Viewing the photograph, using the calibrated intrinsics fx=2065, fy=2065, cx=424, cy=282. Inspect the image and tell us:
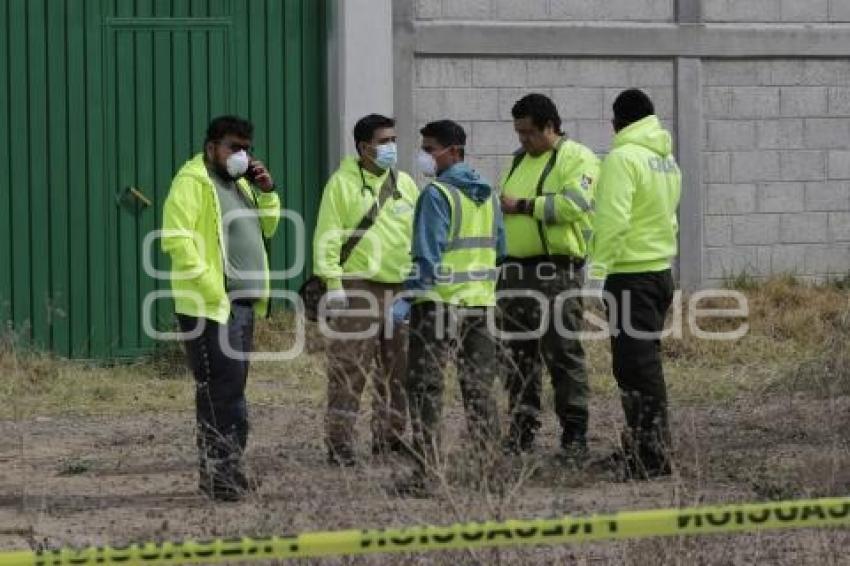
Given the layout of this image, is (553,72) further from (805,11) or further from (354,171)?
(354,171)

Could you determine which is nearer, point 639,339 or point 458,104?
point 639,339

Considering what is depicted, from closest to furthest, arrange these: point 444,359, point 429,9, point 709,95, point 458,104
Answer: point 444,359 → point 429,9 → point 458,104 → point 709,95

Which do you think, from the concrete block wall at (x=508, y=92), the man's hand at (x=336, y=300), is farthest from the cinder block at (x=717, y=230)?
the man's hand at (x=336, y=300)

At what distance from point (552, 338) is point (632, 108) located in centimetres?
127

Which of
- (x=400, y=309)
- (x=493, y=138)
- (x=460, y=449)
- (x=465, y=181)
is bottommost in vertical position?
(x=460, y=449)

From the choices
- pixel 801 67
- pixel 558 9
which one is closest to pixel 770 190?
pixel 801 67

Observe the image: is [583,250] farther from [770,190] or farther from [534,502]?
[770,190]

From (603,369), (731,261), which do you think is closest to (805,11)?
(731,261)

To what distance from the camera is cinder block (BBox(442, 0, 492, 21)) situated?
47.3 ft

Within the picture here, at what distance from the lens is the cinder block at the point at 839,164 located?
52.0 ft

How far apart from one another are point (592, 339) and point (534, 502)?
589 centimetres

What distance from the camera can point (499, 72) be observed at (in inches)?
574

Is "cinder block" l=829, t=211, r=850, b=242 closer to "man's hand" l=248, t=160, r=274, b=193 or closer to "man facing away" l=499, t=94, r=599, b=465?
"man facing away" l=499, t=94, r=599, b=465

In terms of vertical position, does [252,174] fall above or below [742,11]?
below
